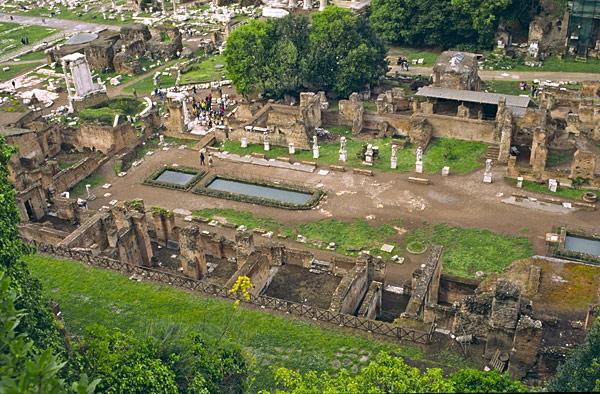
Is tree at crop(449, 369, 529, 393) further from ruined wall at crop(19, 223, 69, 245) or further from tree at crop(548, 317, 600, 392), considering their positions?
ruined wall at crop(19, 223, 69, 245)

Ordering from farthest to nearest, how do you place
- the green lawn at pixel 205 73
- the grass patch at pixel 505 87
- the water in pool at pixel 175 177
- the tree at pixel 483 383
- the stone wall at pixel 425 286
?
the green lawn at pixel 205 73, the grass patch at pixel 505 87, the water in pool at pixel 175 177, the stone wall at pixel 425 286, the tree at pixel 483 383

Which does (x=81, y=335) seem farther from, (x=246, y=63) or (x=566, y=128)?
(x=566, y=128)

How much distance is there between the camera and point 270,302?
87.9ft

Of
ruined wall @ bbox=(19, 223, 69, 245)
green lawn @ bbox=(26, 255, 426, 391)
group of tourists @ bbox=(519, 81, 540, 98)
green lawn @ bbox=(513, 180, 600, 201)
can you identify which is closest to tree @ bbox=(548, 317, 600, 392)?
green lawn @ bbox=(26, 255, 426, 391)

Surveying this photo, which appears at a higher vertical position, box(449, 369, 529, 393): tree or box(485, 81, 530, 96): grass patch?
box(449, 369, 529, 393): tree

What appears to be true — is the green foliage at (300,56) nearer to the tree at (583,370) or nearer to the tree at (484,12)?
the tree at (484,12)

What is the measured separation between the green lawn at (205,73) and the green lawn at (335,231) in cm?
2715

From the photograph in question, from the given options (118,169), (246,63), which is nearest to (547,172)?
(246,63)

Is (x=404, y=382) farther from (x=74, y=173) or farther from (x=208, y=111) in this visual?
(x=208, y=111)

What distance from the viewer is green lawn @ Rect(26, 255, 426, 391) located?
78.7 feet

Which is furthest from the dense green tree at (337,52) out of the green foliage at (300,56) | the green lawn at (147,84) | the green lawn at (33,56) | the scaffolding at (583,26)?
the green lawn at (33,56)

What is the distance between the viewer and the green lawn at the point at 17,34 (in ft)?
269

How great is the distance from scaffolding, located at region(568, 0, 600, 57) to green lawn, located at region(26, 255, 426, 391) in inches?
1967

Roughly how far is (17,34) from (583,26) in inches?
2865
